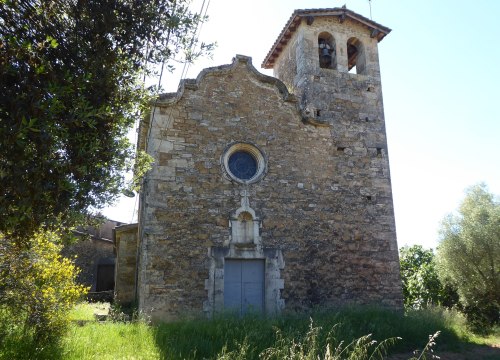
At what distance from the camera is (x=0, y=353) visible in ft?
18.2

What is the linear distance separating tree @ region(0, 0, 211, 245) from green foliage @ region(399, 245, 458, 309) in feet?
41.4

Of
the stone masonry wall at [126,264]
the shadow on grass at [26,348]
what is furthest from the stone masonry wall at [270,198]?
the shadow on grass at [26,348]

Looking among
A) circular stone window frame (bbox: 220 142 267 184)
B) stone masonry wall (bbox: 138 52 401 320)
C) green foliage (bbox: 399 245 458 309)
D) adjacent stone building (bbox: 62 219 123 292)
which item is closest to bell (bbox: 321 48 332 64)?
stone masonry wall (bbox: 138 52 401 320)

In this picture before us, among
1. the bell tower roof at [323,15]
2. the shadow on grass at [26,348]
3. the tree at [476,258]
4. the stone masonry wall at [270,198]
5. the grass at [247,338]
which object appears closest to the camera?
the shadow on grass at [26,348]

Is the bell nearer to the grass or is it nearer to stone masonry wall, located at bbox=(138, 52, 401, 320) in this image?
stone masonry wall, located at bbox=(138, 52, 401, 320)

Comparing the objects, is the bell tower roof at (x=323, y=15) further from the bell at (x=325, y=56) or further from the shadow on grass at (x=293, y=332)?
the shadow on grass at (x=293, y=332)

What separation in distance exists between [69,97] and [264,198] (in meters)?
5.94

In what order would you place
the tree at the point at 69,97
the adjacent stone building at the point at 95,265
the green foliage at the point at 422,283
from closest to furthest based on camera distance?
the tree at the point at 69,97 → the green foliage at the point at 422,283 → the adjacent stone building at the point at 95,265

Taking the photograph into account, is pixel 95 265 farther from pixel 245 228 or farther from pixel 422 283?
pixel 422 283

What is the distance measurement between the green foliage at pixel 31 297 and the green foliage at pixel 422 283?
476 inches

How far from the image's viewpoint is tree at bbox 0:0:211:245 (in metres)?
4.45

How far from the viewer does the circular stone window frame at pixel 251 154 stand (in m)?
10.1

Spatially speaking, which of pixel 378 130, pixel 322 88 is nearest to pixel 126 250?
pixel 322 88

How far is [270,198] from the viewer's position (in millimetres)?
10188
